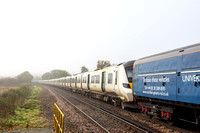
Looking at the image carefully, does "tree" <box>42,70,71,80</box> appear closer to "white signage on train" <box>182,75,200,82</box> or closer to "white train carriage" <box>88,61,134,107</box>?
"white train carriage" <box>88,61,134,107</box>

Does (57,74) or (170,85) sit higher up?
(57,74)

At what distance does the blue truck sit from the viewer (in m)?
6.19

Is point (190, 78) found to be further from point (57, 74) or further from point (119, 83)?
point (57, 74)

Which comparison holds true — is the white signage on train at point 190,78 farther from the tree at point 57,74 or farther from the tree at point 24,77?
the tree at point 57,74

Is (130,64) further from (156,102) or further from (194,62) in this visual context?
(194,62)

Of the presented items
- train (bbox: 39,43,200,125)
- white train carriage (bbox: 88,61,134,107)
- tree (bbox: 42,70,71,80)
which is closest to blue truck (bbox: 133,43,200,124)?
train (bbox: 39,43,200,125)

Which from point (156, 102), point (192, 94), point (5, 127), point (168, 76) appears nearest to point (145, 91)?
point (156, 102)

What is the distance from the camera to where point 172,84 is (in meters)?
7.15

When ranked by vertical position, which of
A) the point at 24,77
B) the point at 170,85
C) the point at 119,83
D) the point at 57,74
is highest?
the point at 57,74

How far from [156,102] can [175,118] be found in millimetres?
1199

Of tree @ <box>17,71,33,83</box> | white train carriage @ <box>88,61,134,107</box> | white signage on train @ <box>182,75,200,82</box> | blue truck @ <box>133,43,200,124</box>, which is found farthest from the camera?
tree @ <box>17,71,33,83</box>

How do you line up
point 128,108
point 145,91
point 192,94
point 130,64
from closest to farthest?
1. point 192,94
2. point 145,91
3. point 130,64
4. point 128,108

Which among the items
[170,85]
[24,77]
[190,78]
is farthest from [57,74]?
[190,78]

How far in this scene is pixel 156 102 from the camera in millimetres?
8594
